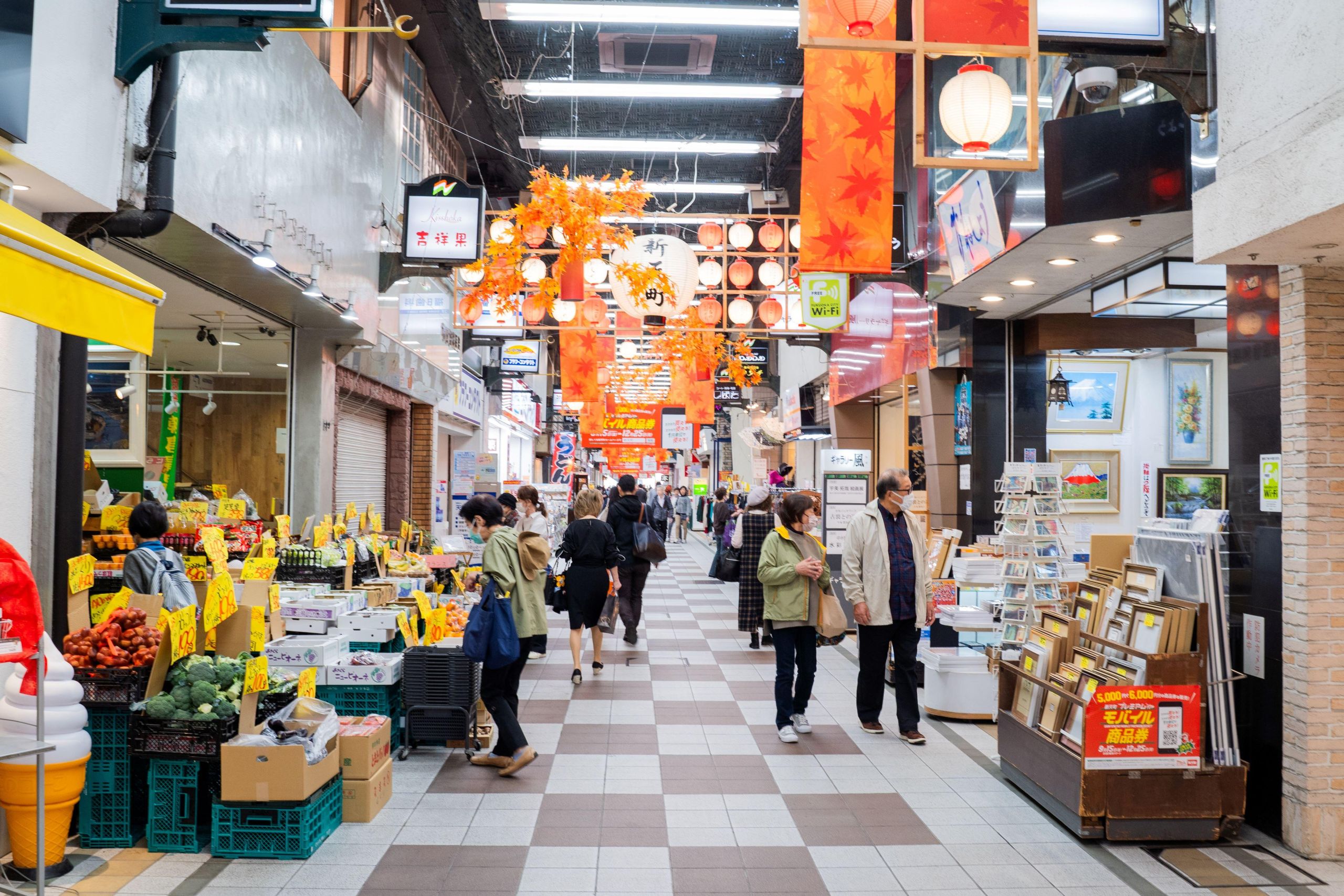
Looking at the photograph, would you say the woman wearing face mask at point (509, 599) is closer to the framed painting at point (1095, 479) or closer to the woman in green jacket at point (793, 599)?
the woman in green jacket at point (793, 599)

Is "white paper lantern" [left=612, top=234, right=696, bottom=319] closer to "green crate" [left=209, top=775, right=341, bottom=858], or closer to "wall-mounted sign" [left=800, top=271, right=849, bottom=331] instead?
"wall-mounted sign" [left=800, top=271, right=849, bottom=331]

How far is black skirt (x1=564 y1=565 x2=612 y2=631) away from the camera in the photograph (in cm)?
870

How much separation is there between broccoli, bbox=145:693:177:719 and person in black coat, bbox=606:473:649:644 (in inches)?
237

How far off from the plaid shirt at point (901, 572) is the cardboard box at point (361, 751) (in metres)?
3.59

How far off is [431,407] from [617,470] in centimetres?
3272

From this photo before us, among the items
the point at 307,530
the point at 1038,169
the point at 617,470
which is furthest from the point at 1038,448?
the point at 617,470

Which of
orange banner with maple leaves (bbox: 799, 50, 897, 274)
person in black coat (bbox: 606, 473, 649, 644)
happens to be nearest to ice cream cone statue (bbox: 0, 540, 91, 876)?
orange banner with maple leaves (bbox: 799, 50, 897, 274)

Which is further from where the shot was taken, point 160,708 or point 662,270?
point 662,270

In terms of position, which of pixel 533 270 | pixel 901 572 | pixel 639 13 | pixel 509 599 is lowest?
pixel 509 599

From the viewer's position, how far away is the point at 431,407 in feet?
53.4

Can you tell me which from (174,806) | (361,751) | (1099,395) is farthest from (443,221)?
(1099,395)

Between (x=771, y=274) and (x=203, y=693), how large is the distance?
12440 mm

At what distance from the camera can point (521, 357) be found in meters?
21.2

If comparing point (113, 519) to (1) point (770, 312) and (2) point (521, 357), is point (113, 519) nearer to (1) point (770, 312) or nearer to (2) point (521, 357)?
(1) point (770, 312)
